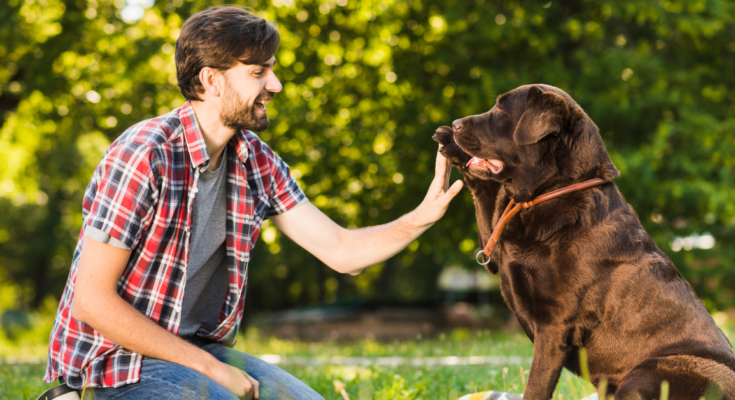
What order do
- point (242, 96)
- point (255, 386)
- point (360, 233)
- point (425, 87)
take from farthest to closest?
point (425, 87)
point (360, 233)
point (242, 96)
point (255, 386)

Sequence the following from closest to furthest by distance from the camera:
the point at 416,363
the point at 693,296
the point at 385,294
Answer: the point at 693,296 < the point at 416,363 < the point at 385,294

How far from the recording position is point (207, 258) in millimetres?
2988

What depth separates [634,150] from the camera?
938 centimetres

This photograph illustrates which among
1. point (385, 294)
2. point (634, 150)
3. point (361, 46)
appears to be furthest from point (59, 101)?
point (385, 294)

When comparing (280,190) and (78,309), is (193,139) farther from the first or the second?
(78,309)

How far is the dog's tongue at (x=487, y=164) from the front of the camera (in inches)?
112

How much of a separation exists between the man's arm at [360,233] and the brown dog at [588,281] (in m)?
0.38

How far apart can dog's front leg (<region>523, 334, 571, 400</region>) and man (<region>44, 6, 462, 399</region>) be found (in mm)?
845

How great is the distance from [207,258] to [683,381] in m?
2.17

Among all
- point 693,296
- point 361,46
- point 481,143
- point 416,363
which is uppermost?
point 481,143

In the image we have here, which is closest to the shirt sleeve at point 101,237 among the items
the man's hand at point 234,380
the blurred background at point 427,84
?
the man's hand at point 234,380

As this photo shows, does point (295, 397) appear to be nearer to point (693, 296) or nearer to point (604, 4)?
point (693, 296)

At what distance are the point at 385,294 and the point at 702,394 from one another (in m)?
22.6

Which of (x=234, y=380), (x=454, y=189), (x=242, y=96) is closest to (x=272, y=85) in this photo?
(x=242, y=96)
